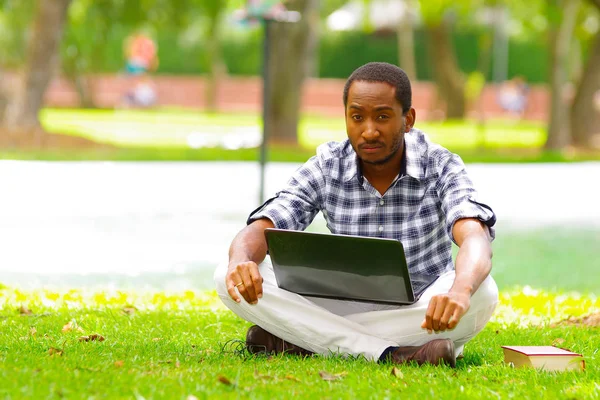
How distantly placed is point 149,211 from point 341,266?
928 centimetres

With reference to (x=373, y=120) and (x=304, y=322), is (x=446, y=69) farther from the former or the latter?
(x=304, y=322)

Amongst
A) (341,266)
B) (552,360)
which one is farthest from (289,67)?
(552,360)

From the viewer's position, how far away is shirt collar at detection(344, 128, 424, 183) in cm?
528

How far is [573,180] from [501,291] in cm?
1168

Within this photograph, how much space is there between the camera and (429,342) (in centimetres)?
508

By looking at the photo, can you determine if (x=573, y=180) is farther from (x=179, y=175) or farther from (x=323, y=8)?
(x=323, y=8)

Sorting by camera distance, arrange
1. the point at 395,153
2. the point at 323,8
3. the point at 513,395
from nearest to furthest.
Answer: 1. the point at 513,395
2. the point at 395,153
3. the point at 323,8

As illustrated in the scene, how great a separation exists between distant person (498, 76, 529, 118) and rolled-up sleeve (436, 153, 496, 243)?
120 ft

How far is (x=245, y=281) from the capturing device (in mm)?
4957

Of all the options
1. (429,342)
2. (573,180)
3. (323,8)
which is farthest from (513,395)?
(323,8)

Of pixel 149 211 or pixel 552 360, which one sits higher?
pixel 552 360

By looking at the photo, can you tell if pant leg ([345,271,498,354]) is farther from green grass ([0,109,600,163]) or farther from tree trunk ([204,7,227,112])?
tree trunk ([204,7,227,112])

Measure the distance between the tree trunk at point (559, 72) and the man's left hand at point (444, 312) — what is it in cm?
2021

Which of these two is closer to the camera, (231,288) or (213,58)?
(231,288)
